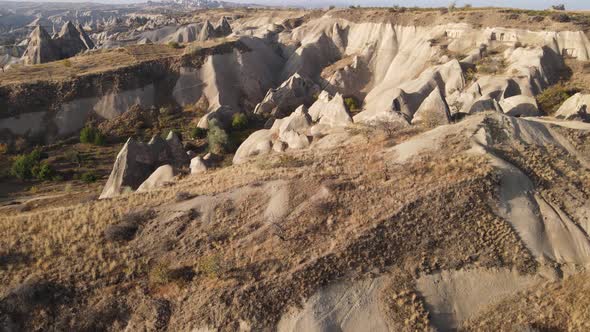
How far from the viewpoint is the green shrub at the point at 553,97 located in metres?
32.3

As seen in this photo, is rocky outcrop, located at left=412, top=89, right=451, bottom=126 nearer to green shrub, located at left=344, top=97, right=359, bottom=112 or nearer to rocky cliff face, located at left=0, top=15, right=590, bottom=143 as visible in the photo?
rocky cliff face, located at left=0, top=15, right=590, bottom=143

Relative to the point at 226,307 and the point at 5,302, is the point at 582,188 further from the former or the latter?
the point at 5,302

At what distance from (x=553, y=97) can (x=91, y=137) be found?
41132 mm

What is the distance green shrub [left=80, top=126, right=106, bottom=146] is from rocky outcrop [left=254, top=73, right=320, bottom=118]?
15.2 m

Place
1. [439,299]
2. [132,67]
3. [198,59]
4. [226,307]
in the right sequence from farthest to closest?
[198,59] → [132,67] → [439,299] → [226,307]

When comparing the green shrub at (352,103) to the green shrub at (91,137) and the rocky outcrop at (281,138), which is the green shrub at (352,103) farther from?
the green shrub at (91,137)

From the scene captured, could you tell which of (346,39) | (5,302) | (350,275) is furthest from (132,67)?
(350,275)

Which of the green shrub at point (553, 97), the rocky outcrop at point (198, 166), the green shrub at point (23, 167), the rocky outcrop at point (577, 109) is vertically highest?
the rocky outcrop at point (577, 109)

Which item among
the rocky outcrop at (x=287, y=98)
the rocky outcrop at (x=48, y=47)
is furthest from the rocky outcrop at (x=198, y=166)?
the rocky outcrop at (x=48, y=47)

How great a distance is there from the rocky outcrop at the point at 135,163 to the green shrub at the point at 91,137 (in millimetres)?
10479

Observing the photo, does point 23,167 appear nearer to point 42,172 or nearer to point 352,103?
point 42,172

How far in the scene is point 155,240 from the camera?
45.2ft

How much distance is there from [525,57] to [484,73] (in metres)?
4.87

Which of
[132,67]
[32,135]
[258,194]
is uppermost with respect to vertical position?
[258,194]
